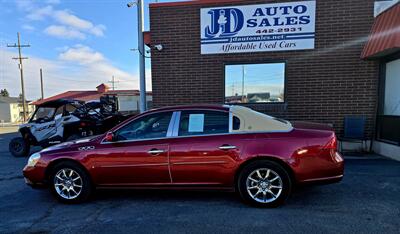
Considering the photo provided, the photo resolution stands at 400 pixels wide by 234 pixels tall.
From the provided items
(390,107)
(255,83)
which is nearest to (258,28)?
(255,83)

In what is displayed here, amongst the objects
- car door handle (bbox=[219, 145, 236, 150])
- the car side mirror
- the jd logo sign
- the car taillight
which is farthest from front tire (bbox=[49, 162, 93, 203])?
the jd logo sign

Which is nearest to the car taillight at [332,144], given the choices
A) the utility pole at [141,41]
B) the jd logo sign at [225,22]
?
the jd logo sign at [225,22]

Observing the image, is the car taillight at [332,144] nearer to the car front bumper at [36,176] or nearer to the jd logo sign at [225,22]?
the car front bumper at [36,176]

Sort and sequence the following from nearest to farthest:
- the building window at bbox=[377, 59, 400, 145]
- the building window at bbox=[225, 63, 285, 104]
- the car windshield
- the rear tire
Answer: the building window at bbox=[377, 59, 400, 145], the building window at bbox=[225, 63, 285, 104], the car windshield, the rear tire

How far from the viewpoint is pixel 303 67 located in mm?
7742

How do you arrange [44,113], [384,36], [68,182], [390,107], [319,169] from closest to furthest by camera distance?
[319,169] < [68,182] < [384,36] < [390,107] < [44,113]

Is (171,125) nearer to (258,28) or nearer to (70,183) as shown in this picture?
(70,183)

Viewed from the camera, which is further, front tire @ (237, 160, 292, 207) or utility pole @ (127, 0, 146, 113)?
utility pole @ (127, 0, 146, 113)

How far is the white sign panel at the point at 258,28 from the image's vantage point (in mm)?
7562

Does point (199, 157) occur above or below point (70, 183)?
above

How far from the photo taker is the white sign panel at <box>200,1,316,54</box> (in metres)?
7.56

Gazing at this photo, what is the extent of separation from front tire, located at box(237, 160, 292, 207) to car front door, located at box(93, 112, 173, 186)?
46.1 inches

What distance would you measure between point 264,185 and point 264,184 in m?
0.02

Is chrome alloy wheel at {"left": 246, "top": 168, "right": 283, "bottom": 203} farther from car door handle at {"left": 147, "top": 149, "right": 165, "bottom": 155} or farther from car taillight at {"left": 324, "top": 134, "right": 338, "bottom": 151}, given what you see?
car door handle at {"left": 147, "top": 149, "right": 165, "bottom": 155}
